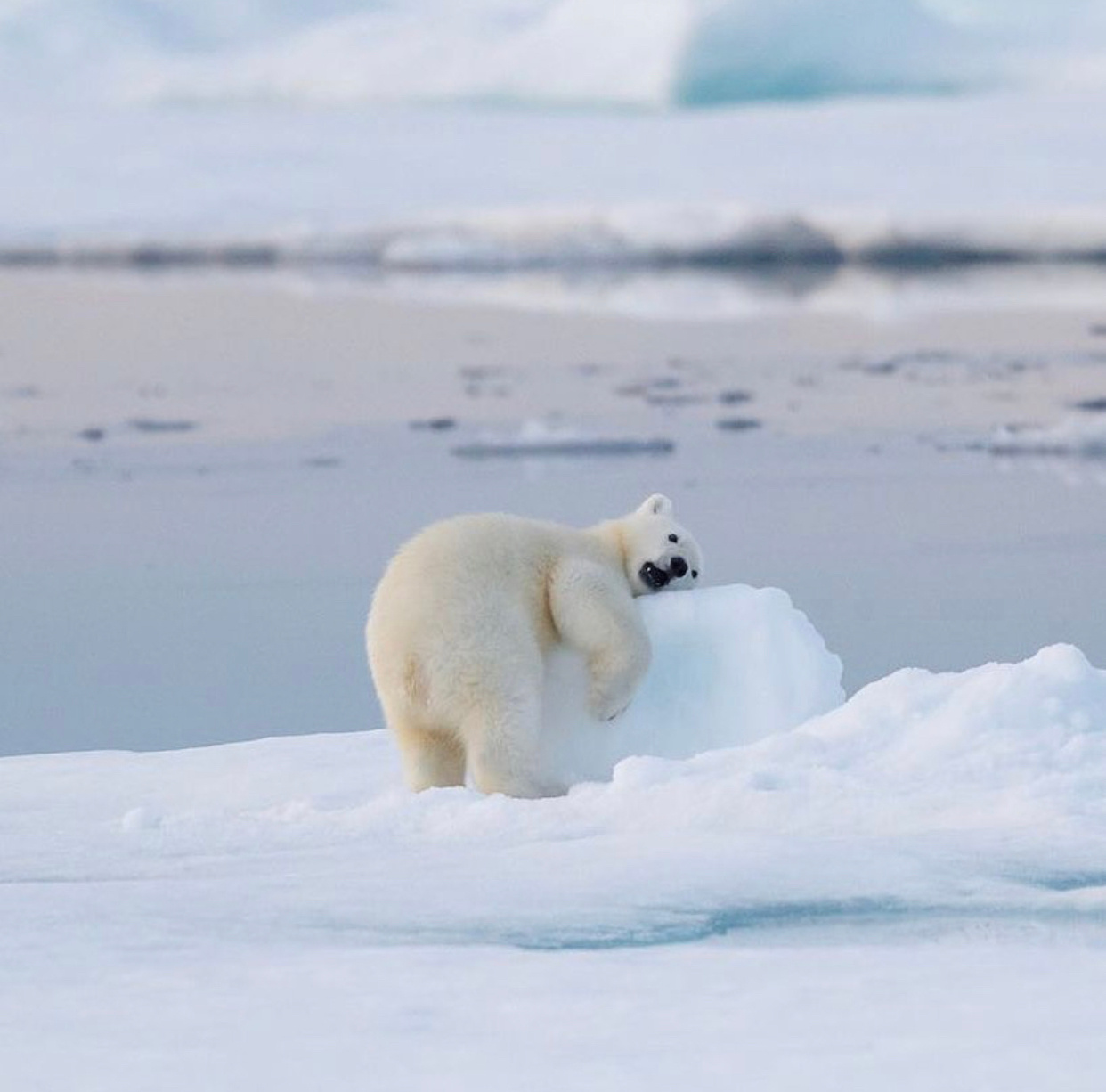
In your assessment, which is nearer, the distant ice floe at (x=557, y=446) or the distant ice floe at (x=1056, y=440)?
the distant ice floe at (x=1056, y=440)

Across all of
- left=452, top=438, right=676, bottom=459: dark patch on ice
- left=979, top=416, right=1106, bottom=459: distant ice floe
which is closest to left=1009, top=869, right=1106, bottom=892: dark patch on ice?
left=979, top=416, right=1106, bottom=459: distant ice floe

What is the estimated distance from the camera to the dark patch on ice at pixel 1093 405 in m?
16.2

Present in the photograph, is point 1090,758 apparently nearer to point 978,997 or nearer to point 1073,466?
point 978,997

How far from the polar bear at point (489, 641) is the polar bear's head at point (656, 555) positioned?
0.09 meters

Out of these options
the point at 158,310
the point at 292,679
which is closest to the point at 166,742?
the point at 292,679

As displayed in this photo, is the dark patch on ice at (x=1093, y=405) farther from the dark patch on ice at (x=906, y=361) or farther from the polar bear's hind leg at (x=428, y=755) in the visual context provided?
the polar bear's hind leg at (x=428, y=755)

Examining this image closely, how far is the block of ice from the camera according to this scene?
442cm

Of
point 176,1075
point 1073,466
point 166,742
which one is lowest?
point 176,1075

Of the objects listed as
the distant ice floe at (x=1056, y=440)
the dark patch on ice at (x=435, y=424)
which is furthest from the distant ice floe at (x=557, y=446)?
the distant ice floe at (x=1056, y=440)

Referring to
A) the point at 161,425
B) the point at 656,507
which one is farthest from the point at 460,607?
the point at 161,425

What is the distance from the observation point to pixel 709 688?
4.44m

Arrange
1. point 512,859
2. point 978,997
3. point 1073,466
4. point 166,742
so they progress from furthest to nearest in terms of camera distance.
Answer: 1. point 1073,466
2. point 166,742
3. point 512,859
4. point 978,997

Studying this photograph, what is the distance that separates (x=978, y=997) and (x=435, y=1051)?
65 cm

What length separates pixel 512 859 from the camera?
3.53 meters
